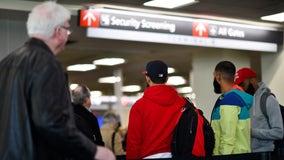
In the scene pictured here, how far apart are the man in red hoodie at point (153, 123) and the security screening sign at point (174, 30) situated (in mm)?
3544

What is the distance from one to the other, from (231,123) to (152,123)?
2.34 ft

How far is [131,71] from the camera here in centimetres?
1703

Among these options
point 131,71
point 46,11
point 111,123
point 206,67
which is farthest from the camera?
point 131,71

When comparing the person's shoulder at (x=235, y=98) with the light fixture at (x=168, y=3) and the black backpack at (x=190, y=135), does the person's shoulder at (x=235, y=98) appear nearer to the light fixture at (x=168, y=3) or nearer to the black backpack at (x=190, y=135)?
the black backpack at (x=190, y=135)

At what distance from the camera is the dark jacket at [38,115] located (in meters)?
2.28

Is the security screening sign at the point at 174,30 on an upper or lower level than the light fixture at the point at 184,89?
upper

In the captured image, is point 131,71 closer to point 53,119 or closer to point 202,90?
point 202,90

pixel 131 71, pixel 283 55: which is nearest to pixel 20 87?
pixel 283 55

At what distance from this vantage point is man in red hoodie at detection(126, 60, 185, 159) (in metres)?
3.88

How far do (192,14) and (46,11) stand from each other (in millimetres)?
6110

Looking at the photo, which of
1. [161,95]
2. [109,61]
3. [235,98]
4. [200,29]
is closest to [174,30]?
[200,29]

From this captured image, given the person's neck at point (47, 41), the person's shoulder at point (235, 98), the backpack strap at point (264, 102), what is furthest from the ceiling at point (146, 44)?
the person's neck at point (47, 41)

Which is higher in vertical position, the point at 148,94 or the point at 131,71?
the point at 148,94

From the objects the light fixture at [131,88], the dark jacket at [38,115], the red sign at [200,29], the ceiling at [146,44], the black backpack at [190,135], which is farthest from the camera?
the light fixture at [131,88]
